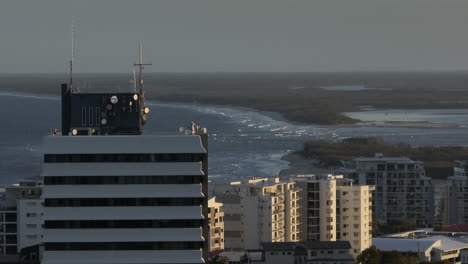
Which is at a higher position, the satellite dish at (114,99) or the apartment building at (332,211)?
the satellite dish at (114,99)

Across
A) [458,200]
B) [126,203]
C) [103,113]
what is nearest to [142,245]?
[126,203]

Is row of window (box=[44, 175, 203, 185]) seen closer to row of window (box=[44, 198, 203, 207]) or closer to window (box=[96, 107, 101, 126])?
row of window (box=[44, 198, 203, 207])

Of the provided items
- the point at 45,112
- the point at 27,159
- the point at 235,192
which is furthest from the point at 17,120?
the point at 235,192

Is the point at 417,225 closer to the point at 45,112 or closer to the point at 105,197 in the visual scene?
the point at 105,197

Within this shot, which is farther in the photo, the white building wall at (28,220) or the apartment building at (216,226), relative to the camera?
the white building wall at (28,220)

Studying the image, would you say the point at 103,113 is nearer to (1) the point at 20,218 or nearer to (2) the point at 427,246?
(1) the point at 20,218

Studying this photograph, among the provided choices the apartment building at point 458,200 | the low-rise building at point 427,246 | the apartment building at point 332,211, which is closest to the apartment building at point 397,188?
the apartment building at point 458,200

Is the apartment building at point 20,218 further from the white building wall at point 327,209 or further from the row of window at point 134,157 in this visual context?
the row of window at point 134,157
